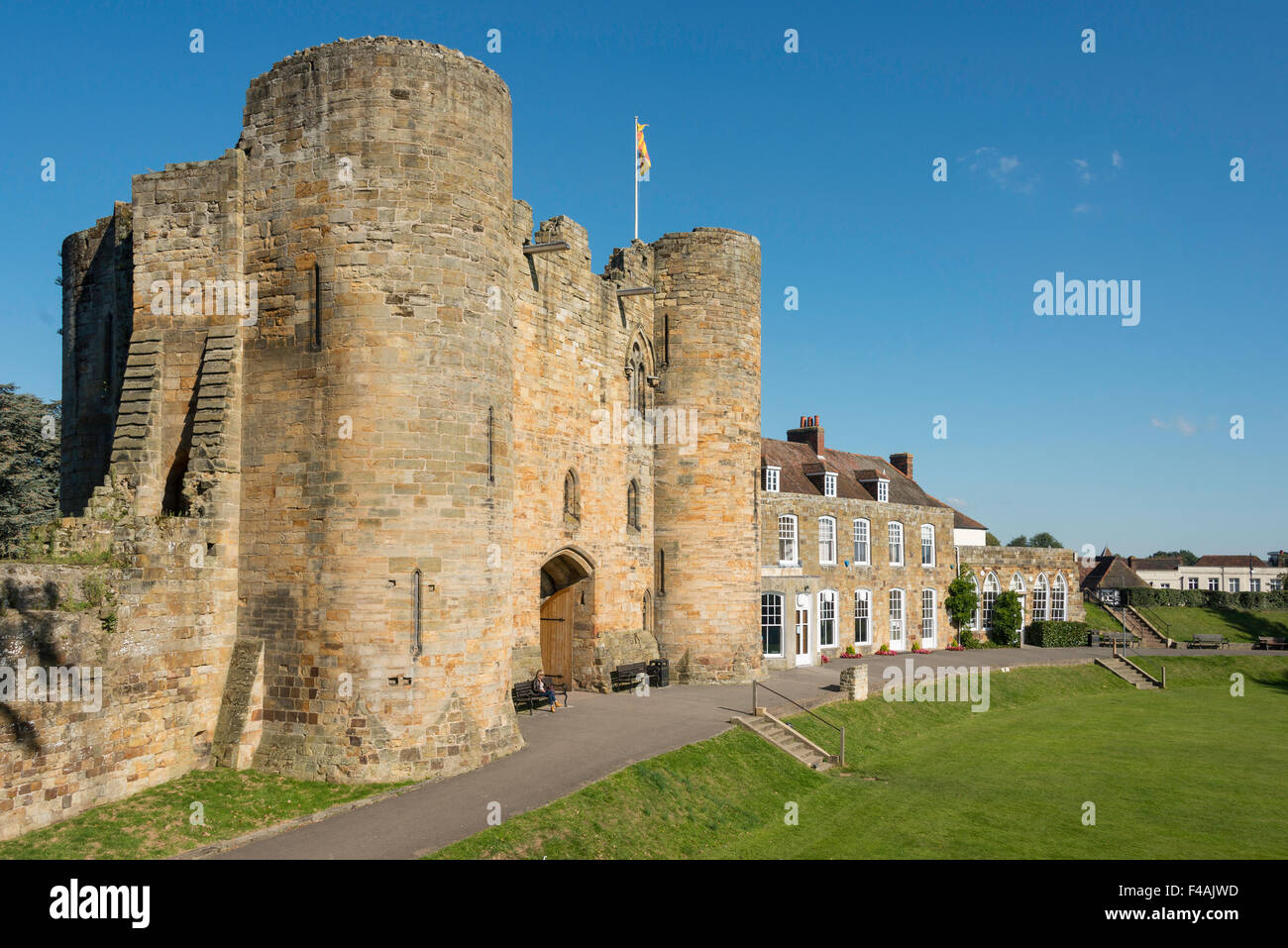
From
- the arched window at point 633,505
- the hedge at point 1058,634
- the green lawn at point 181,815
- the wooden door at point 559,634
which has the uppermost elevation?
the arched window at point 633,505

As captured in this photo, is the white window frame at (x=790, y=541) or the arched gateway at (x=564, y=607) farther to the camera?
the white window frame at (x=790, y=541)

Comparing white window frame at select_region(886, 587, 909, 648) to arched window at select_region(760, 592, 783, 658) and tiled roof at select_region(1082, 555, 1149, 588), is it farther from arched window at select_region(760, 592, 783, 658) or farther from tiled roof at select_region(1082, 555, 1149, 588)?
tiled roof at select_region(1082, 555, 1149, 588)

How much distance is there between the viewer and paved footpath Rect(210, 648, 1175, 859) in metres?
12.2

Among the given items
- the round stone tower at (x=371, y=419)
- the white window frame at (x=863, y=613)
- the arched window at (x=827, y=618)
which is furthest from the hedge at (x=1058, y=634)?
the round stone tower at (x=371, y=419)

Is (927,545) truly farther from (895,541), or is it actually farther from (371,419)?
(371,419)

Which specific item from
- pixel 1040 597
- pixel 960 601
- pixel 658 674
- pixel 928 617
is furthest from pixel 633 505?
pixel 1040 597

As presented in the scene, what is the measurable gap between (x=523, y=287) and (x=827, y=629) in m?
21.0

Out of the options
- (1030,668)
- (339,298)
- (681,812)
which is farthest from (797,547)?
(339,298)

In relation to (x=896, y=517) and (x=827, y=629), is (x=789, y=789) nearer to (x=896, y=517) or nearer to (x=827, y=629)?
(x=827, y=629)

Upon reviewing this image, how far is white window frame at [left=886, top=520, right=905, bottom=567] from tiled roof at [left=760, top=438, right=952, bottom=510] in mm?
1794

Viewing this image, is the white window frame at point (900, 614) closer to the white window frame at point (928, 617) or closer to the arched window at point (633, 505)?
the white window frame at point (928, 617)

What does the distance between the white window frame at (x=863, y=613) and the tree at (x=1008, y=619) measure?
1033 centimetres

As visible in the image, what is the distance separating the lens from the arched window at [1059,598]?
48.5 meters

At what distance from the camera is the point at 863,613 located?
39.3 m
